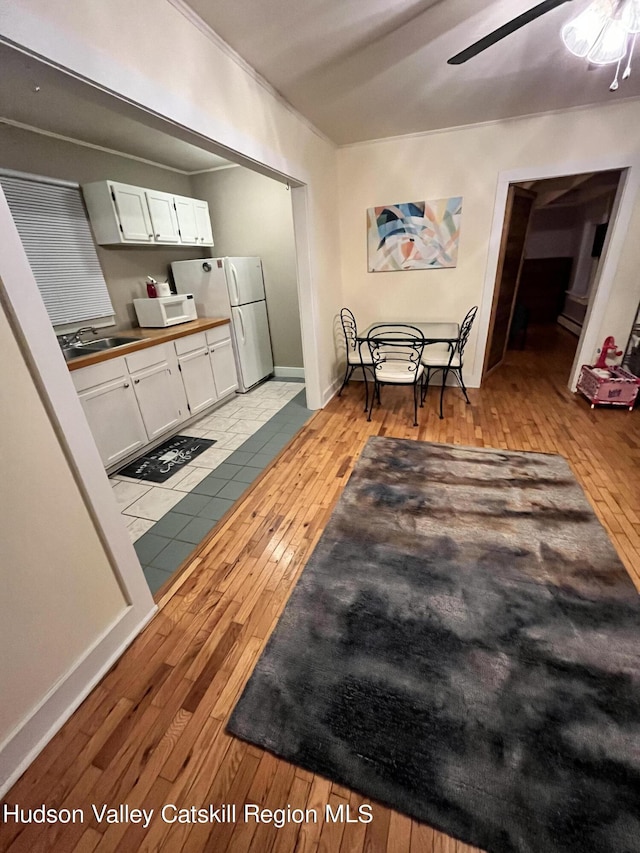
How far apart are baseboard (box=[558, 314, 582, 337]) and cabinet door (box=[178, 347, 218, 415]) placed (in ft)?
18.3

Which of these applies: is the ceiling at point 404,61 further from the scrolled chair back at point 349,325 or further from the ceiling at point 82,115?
the scrolled chair back at point 349,325

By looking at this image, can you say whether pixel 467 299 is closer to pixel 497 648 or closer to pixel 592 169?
pixel 592 169

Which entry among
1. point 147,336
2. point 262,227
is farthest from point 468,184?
point 147,336

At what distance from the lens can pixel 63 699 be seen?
4.24 feet

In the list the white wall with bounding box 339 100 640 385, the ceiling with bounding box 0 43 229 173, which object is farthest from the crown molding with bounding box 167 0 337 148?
the white wall with bounding box 339 100 640 385

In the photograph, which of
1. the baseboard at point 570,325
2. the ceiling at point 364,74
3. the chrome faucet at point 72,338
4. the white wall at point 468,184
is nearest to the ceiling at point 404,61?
the ceiling at point 364,74

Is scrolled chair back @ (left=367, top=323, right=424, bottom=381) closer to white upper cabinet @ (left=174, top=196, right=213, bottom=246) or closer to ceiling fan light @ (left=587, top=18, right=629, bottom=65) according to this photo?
ceiling fan light @ (left=587, top=18, right=629, bottom=65)

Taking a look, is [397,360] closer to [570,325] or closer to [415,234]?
[415,234]

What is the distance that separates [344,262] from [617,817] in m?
4.35

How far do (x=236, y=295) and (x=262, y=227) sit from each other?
3.31ft

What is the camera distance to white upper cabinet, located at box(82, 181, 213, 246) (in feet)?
10.0

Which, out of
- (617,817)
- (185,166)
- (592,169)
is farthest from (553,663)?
(185,166)

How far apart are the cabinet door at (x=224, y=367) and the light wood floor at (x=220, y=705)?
152 centimetres

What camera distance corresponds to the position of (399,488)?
2.43m
